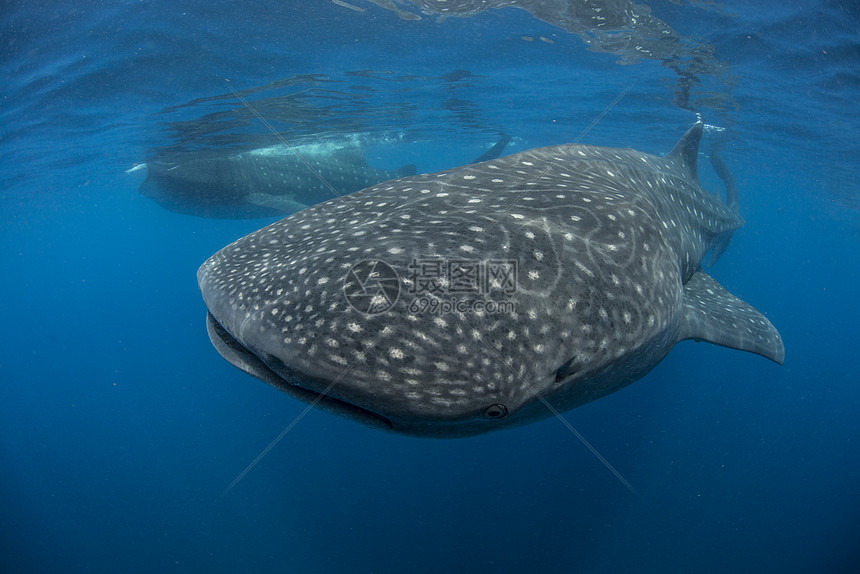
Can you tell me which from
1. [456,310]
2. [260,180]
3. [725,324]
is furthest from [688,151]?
[260,180]

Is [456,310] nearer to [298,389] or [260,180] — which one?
[298,389]

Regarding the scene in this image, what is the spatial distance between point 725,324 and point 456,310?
385 cm

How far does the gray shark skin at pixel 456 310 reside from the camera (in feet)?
6.53

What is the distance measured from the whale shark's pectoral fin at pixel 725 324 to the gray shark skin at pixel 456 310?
1.69 ft

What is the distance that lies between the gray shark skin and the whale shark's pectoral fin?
0.52 meters

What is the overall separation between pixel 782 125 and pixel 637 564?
1818 cm

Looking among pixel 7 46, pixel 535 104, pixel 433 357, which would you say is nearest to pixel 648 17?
pixel 535 104

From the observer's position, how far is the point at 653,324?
2.80m

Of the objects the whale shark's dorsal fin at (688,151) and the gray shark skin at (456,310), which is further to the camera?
the whale shark's dorsal fin at (688,151)

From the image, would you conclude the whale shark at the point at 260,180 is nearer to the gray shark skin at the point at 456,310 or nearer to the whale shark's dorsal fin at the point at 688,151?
the whale shark's dorsal fin at the point at 688,151

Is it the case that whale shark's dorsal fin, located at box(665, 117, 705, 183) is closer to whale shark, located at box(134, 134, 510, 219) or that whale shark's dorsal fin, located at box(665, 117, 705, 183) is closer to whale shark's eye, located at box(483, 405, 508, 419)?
whale shark, located at box(134, 134, 510, 219)

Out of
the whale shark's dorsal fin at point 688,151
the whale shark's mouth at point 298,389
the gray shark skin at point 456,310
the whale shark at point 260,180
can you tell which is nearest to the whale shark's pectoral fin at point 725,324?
the gray shark skin at point 456,310

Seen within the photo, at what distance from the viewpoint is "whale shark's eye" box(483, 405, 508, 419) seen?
2.08 metres

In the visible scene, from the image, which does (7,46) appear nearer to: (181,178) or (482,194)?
(181,178)
